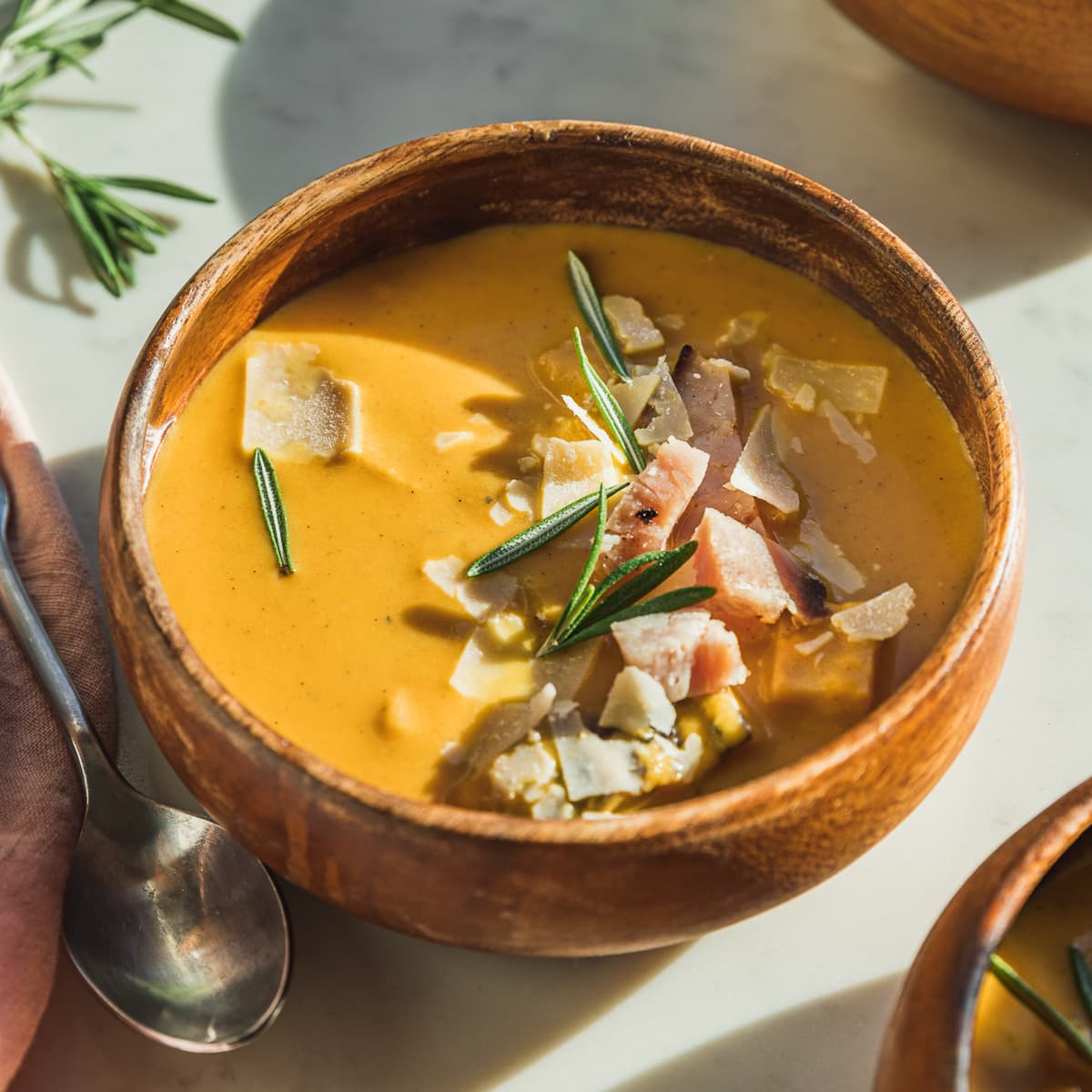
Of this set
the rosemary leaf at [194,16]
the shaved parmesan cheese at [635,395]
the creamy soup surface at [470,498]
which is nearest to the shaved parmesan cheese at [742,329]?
the creamy soup surface at [470,498]

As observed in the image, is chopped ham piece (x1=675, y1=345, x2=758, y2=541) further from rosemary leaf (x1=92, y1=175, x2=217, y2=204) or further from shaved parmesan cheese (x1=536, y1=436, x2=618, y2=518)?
rosemary leaf (x1=92, y1=175, x2=217, y2=204)

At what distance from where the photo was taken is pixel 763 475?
138cm

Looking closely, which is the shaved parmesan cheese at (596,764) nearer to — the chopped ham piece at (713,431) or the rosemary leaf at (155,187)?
the chopped ham piece at (713,431)

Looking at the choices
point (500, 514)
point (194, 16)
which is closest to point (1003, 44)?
point (500, 514)

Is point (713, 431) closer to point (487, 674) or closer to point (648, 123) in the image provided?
point (487, 674)

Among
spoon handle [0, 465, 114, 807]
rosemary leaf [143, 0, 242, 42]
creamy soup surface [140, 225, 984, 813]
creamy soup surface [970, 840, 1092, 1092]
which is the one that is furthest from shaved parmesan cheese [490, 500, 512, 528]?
rosemary leaf [143, 0, 242, 42]

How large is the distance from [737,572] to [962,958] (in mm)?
387

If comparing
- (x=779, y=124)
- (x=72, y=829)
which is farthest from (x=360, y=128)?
(x=72, y=829)

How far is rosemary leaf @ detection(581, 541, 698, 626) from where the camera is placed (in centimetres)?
128

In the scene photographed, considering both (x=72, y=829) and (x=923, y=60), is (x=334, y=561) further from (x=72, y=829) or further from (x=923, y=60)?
(x=923, y=60)

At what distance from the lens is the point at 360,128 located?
1.97 metres

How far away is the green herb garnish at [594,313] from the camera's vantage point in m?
1.47

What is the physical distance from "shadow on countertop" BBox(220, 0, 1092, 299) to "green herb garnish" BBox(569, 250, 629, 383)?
0.53 metres

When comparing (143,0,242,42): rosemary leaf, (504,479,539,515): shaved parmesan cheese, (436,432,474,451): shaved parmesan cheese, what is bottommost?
(504,479,539,515): shaved parmesan cheese
